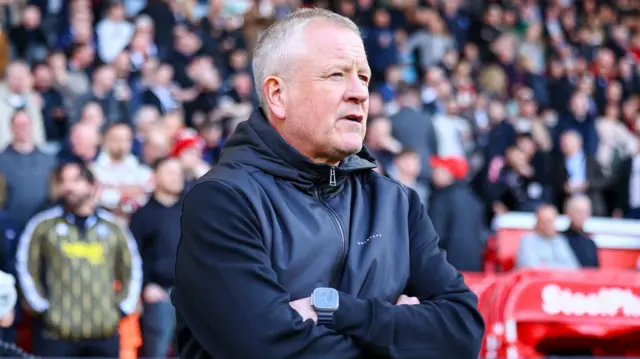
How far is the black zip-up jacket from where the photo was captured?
2.67m

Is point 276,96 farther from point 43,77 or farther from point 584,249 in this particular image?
point 43,77

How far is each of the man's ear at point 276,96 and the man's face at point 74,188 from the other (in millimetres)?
5098

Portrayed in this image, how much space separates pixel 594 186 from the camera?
46.8ft

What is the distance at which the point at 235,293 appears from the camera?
2.67 metres

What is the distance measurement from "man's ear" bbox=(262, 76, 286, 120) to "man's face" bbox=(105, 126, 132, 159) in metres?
7.06

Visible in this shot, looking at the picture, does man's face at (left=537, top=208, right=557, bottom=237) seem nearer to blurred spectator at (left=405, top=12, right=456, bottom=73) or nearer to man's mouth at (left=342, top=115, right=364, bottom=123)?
blurred spectator at (left=405, top=12, right=456, bottom=73)

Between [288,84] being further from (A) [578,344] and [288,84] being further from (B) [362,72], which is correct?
(A) [578,344]

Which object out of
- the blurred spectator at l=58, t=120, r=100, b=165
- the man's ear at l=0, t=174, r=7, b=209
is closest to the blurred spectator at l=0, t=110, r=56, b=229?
the man's ear at l=0, t=174, r=7, b=209

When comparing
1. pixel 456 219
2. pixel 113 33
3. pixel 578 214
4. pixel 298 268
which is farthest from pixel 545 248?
pixel 298 268

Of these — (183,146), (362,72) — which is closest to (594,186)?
(183,146)

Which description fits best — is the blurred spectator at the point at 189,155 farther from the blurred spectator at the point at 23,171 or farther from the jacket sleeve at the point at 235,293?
the jacket sleeve at the point at 235,293

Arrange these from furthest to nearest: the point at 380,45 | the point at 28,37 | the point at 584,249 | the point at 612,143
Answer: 1. the point at 380,45
2. the point at 612,143
3. the point at 28,37
4. the point at 584,249

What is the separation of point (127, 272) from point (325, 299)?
5.38 m

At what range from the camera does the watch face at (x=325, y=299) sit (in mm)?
2707
